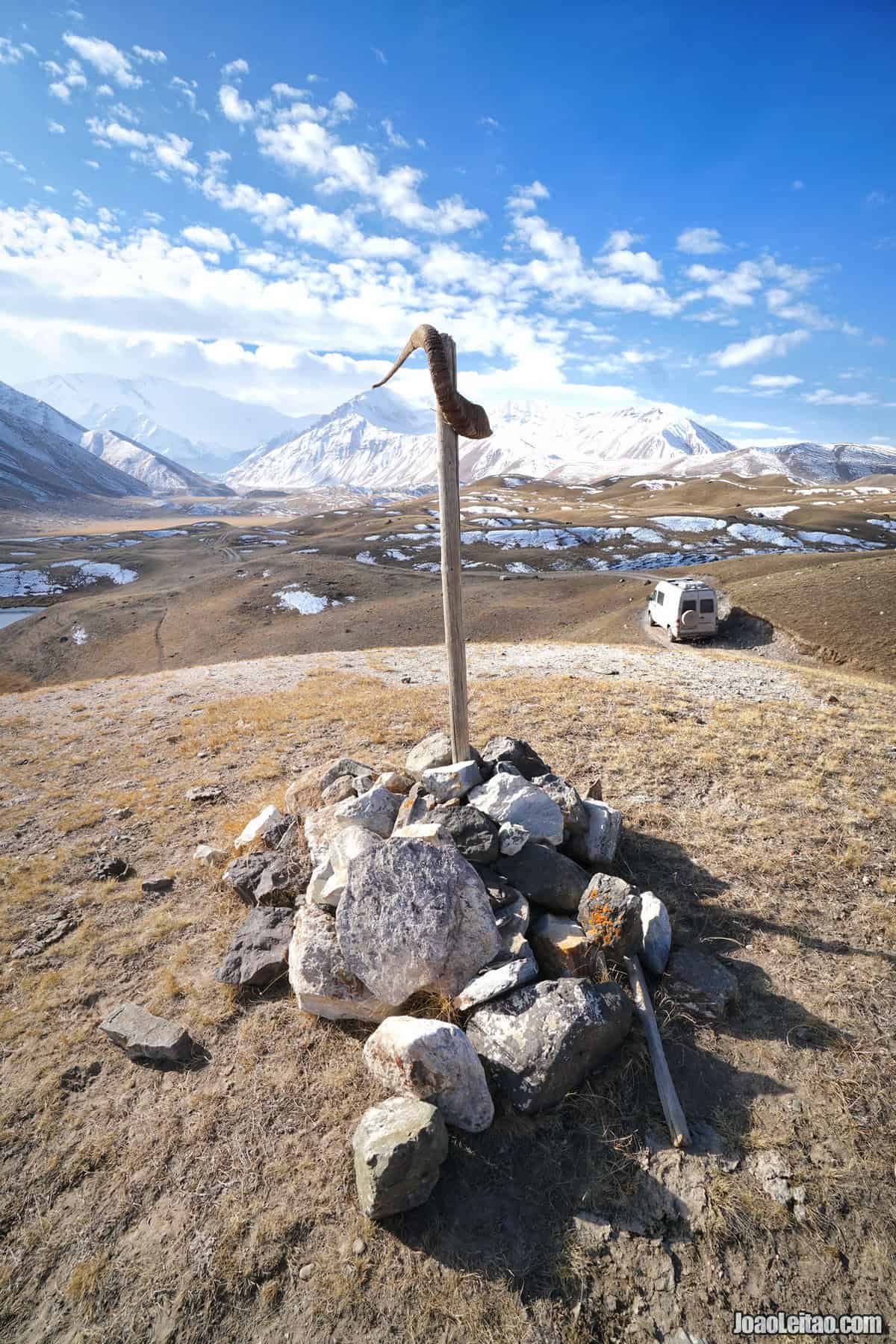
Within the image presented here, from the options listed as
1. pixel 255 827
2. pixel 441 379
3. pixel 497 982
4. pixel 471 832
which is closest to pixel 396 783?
pixel 471 832

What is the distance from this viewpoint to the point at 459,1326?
151 inches

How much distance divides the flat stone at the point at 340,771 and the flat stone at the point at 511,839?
289 centimetres

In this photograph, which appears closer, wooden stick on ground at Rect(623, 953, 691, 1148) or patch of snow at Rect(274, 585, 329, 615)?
wooden stick on ground at Rect(623, 953, 691, 1148)

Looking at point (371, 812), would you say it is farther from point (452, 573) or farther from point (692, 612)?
point (692, 612)

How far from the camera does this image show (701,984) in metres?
6.05

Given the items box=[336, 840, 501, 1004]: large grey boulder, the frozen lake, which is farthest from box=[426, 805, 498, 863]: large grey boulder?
the frozen lake

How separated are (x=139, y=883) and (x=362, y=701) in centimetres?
797

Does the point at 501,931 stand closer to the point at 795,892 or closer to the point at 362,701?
the point at 795,892

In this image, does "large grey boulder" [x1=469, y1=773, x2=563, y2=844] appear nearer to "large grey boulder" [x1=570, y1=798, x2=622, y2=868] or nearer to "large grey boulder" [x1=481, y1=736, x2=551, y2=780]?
"large grey boulder" [x1=570, y1=798, x2=622, y2=868]

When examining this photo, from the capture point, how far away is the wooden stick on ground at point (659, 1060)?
189 inches

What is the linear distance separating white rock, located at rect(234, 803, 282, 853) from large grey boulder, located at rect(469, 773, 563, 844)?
133 inches

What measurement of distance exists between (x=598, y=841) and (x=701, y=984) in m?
2.04

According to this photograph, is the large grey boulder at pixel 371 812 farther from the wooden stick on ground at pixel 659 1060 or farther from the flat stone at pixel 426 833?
the wooden stick on ground at pixel 659 1060

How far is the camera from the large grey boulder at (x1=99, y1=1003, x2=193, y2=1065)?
5.82 meters
